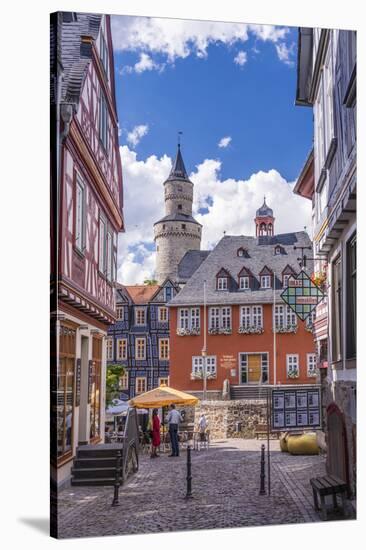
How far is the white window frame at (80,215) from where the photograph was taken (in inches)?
344

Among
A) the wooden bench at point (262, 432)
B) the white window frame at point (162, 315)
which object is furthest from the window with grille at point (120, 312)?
the wooden bench at point (262, 432)

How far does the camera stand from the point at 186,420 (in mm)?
9383

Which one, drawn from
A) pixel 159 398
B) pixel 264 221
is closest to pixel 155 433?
pixel 159 398

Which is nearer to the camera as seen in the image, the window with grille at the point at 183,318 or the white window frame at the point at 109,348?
the white window frame at the point at 109,348

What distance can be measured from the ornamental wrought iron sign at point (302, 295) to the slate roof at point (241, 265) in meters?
0.09

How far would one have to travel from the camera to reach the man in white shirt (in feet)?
30.6

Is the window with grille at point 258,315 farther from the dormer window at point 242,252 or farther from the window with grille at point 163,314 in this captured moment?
the window with grille at point 163,314

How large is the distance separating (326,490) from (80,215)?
3528mm

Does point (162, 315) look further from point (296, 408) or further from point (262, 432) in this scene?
point (296, 408)

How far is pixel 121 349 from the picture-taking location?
9102mm

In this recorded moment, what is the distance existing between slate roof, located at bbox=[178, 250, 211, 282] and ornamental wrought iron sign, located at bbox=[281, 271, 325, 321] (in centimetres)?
92

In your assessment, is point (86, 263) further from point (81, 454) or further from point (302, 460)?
point (302, 460)

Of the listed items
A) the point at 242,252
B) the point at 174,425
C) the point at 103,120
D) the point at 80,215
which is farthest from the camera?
the point at 242,252

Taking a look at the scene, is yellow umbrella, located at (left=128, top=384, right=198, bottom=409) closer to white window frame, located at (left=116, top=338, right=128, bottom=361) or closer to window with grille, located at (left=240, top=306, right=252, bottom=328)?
white window frame, located at (left=116, top=338, right=128, bottom=361)
